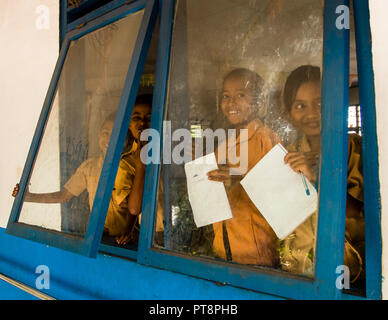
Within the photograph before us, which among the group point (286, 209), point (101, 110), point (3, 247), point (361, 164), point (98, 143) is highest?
point (101, 110)

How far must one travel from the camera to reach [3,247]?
9.02ft

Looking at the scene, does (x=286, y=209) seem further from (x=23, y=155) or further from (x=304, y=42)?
(x=23, y=155)

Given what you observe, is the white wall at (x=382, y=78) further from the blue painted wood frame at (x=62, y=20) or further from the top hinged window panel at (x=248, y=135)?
the blue painted wood frame at (x=62, y=20)

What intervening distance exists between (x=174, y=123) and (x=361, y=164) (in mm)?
787

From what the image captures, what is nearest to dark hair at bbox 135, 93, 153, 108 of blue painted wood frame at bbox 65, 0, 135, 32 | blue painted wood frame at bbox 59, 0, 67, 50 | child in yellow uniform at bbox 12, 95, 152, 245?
child in yellow uniform at bbox 12, 95, 152, 245

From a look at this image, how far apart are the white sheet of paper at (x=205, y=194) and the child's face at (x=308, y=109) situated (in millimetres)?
401

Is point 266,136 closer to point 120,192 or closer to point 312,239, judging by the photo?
point 312,239

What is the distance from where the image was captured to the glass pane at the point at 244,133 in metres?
1.18

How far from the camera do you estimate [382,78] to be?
1093mm

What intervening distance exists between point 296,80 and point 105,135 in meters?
1.04

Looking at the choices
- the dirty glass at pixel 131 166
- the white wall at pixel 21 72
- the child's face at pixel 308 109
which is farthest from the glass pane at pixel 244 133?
the white wall at pixel 21 72

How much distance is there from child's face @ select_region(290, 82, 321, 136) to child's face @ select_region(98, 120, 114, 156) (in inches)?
38.4

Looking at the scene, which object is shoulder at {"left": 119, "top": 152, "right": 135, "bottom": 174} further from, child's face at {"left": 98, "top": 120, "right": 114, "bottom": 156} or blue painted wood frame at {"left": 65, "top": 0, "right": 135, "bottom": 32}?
blue painted wood frame at {"left": 65, "top": 0, "right": 135, "bottom": 32}
